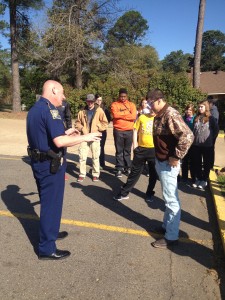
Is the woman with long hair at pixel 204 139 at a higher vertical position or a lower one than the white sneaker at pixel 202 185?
higher

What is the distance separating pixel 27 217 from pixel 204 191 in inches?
134

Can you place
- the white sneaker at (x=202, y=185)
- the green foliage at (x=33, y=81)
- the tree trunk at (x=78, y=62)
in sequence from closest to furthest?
the white sneaker at (x=202, y=185) < the tree trunk at (x=78, y=62) < the green foliage at (x=33, y=81)

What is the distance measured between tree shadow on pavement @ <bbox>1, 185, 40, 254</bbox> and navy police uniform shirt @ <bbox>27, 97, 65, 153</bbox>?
4.29ft

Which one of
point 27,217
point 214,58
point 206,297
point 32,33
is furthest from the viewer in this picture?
point 214,58

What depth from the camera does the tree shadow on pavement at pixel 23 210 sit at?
3.86 metres

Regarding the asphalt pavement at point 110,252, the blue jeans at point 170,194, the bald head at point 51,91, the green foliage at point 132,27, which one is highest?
the green foliage at point 132,27

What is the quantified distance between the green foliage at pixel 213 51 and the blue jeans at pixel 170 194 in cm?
5542

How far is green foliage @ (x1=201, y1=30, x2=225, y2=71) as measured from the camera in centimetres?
5844

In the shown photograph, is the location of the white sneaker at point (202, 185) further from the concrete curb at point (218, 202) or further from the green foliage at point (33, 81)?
the green foliage at point (33, 81)

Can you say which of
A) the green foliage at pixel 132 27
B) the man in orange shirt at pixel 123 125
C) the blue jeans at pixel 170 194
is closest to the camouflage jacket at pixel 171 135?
the blue jeans at pixel 170 194

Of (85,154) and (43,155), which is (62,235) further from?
(85,154)

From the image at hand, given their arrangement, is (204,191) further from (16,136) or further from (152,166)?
(16,136)

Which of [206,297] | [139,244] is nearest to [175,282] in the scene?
[206,297]

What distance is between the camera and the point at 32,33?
20.2 meters
